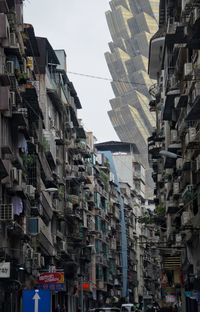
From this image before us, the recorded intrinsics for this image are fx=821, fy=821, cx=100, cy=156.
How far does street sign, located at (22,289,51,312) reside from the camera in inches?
662

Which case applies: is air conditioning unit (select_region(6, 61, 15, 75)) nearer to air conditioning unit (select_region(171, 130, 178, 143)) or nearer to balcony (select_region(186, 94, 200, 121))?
balcony (select_region(186, 94, 200, 121))

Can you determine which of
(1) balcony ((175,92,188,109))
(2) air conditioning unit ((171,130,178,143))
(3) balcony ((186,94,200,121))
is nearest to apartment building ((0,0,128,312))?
(1) balcony ((175,92,188,109))

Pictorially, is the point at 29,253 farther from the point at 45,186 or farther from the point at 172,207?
the point at 172,207

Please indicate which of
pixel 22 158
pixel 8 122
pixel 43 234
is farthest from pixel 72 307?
pixel 8 122

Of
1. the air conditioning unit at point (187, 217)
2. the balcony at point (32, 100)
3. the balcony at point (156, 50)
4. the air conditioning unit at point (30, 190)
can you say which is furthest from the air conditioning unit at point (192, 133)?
the balcony at point (156, 50)

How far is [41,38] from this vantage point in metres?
65.8

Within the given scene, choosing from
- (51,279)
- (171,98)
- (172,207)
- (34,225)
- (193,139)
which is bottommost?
(51,279)

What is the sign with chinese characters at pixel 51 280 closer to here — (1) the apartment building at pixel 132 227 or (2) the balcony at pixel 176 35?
(2) the balcony at pixel 176 35

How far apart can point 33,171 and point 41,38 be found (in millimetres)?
16043

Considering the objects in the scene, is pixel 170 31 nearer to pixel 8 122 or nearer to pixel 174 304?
pixel 8 122

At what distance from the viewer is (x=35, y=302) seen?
16828mm

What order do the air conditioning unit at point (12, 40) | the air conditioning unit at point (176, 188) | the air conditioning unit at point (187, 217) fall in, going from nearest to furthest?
the air conditioning unit at point (12, 40) → the air conditioning unit at point (187, 217) → the air conditioning unit at point (176, 188)

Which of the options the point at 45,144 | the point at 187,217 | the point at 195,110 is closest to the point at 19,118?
the point at 195,110

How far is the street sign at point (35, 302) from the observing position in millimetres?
16812
